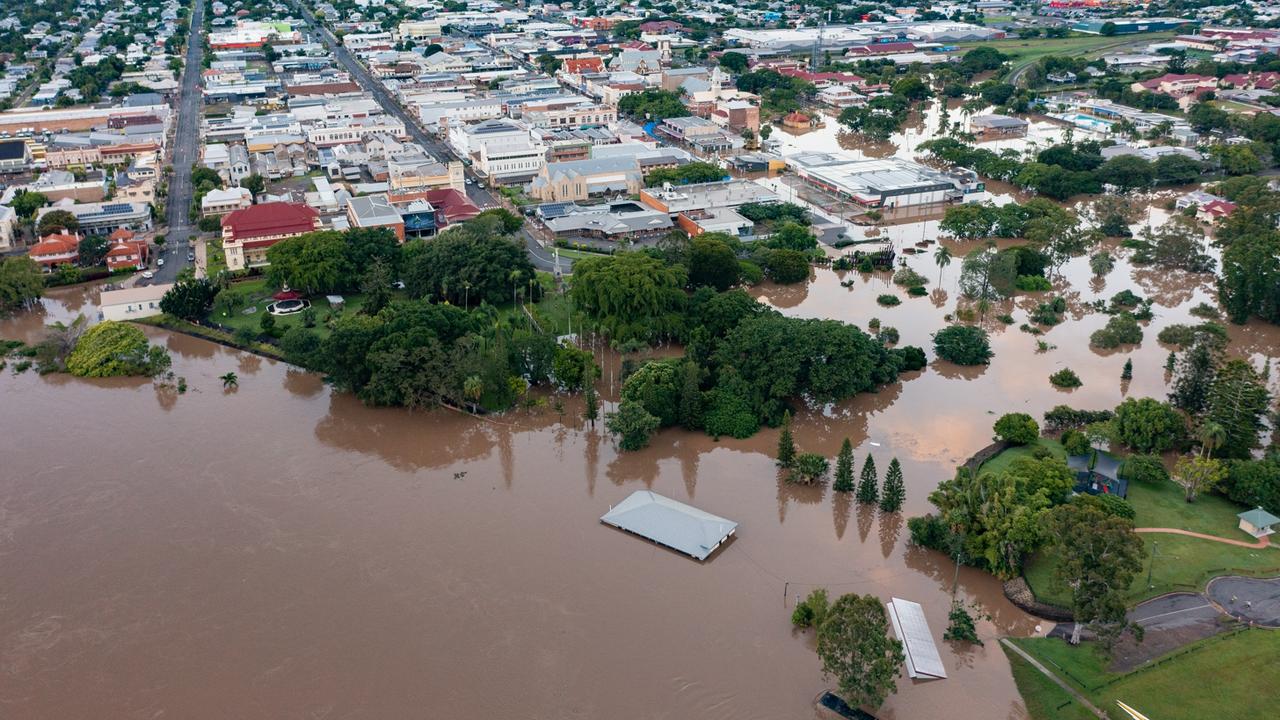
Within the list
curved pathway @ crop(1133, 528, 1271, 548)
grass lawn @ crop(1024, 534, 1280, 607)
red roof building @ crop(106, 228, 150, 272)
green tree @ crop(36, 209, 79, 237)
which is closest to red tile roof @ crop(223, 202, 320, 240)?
red roof building @ crop(106, 228, 150, 272)

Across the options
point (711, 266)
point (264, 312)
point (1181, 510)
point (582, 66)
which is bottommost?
point (1181, 510)

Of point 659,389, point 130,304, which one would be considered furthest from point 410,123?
point 659,389

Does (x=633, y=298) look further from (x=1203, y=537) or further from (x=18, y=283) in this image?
(x=18, y=283)

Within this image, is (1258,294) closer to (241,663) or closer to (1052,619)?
(1052,619)

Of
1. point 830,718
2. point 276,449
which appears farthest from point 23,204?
point 830,718

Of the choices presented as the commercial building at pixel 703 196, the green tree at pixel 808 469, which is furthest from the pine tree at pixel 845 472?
the commercial building at pixel 703 196

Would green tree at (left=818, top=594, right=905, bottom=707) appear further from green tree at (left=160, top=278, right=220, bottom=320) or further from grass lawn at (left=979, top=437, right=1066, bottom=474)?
green tree at (left=160, top=278, right=220, bottom=320)

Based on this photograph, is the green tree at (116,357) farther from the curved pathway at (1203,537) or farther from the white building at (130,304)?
the curved pathway at (1203,537)
